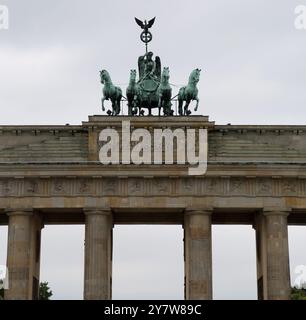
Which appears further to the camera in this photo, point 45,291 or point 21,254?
point 45,291

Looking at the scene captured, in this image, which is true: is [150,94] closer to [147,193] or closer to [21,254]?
[147,193]

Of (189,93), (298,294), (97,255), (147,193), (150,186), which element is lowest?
(97,255)

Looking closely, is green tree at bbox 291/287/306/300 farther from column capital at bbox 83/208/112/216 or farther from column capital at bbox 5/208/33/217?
column capital at bbox 5/208/33/217

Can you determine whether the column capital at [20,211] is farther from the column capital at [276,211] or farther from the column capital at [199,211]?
the column capital at [276,211]

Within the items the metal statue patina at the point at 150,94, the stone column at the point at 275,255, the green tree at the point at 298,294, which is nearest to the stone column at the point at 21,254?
the metal statue patina at the point at 150,94

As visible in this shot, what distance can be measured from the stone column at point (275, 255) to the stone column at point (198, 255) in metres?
3.65

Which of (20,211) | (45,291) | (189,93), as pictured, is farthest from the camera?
(45,291)

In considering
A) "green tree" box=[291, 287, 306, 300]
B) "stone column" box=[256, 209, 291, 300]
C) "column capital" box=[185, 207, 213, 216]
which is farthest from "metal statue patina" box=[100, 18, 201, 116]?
"green tree" box=[291, 287, 306, 300]

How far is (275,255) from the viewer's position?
5131 cm

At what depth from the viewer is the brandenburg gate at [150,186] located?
51281 mm

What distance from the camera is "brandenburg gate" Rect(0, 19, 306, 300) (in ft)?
168

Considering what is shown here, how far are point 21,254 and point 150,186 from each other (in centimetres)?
921

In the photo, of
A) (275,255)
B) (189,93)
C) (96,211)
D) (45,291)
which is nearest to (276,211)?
(275,255)

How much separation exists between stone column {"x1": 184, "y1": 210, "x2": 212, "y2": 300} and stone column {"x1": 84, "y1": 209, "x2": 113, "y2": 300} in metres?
5.08
